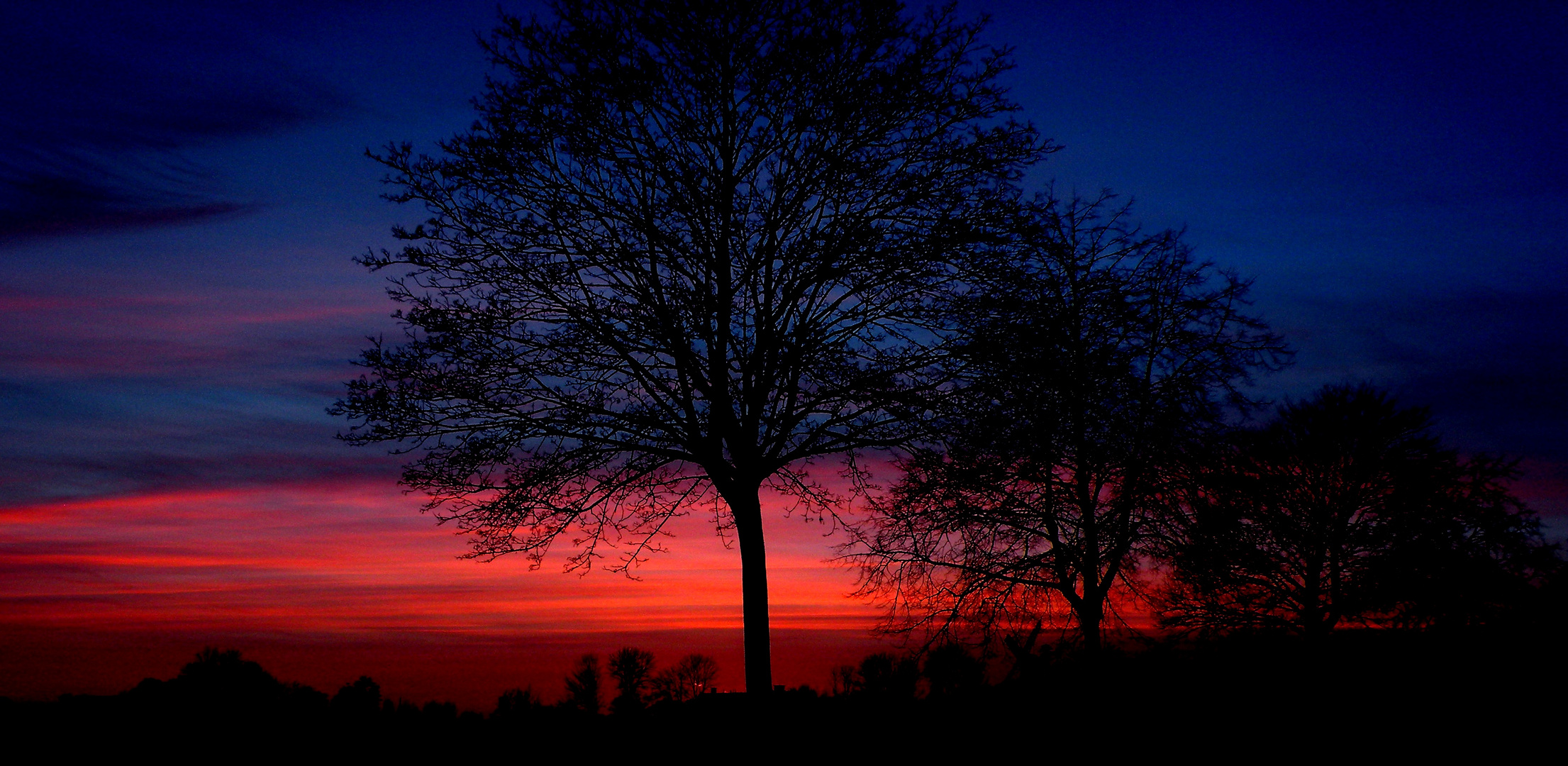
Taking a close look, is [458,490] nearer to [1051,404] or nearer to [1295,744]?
[1051,404]

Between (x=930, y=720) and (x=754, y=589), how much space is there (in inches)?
132

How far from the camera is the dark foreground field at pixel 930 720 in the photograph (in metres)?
7.60

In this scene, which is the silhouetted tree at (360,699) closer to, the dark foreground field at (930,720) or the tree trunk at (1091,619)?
the dark foreground field at (930,720)

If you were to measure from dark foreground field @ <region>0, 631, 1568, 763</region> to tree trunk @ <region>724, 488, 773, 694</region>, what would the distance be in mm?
876

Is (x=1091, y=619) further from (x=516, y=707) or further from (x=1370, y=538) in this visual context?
(x=1370, y=538)

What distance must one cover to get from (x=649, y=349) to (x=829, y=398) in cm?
226

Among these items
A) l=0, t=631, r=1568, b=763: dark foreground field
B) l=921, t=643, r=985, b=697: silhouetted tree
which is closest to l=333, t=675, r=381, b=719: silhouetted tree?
l=0, t=631, r=1568, b=763: dark foreground field

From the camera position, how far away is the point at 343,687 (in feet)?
32.0

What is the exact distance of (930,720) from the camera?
8.47 metres

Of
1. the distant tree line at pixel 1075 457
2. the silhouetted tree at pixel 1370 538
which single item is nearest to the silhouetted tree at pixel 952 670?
the distant tree line at pixel 1075 457

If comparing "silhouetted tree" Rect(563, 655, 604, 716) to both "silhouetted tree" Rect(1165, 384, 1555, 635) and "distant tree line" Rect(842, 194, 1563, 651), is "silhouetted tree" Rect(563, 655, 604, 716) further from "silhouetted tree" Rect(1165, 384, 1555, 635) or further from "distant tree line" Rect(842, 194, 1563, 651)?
"silhouetted tree" Rect(1165, 384, 1555, 635)

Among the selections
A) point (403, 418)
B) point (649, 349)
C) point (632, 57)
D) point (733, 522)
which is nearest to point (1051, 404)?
point (733, 522)

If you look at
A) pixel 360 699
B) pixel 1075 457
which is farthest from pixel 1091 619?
pixel 360 699

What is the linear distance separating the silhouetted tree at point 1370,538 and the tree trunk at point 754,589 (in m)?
12.6
